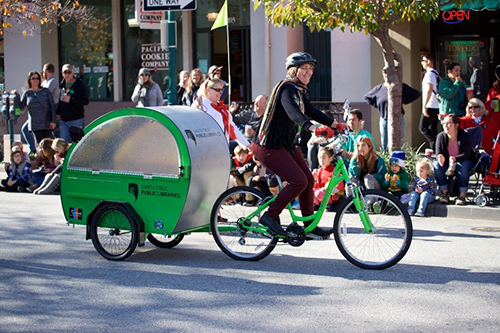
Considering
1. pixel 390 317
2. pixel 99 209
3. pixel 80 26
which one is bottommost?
pixel 390 317

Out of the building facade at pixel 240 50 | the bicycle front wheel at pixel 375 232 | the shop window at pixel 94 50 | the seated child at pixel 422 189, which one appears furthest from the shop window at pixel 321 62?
the bicycle front wheel at pixel 375 232

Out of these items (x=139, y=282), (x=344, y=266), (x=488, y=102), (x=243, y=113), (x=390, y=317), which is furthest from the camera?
(x=243, y=113)

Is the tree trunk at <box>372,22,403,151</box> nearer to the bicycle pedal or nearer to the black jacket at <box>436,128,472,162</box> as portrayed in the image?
the black jacket at <box>436,128,472,162</box>

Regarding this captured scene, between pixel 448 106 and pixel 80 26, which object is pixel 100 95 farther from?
pixel 448 106

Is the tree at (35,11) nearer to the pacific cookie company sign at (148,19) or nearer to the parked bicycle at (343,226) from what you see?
the pacific cookie company sign at (148,19)

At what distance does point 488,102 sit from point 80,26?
11.5 m

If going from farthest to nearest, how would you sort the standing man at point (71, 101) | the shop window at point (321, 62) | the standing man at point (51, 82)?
the shop window at point (321, 62), the standing man at point (51, 82), the standing man at point (71, 101)

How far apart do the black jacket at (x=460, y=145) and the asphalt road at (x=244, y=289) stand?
2012 mm

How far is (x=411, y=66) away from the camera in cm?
1731

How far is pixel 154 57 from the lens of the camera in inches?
843

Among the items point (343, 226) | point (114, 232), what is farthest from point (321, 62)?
point (343, 226)

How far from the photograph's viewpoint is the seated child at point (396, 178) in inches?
463

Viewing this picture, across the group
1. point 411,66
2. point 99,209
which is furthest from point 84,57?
point 99,209

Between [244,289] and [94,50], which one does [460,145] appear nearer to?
[244,289]
